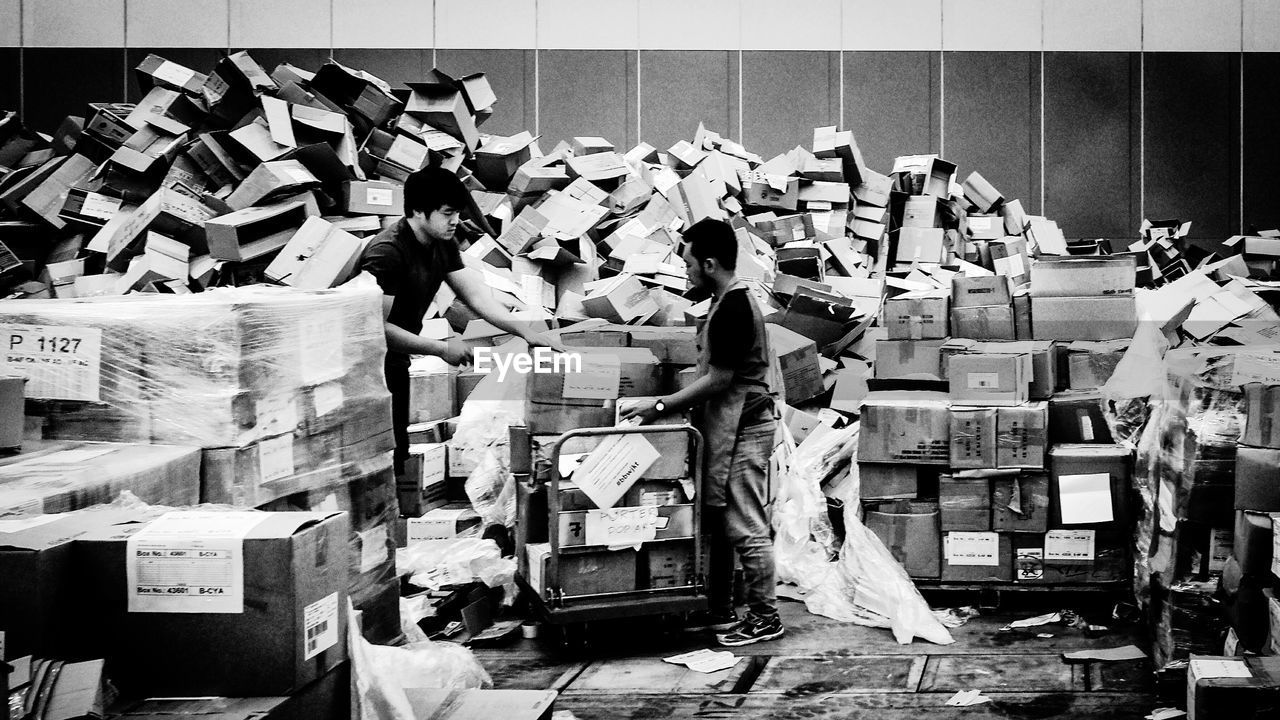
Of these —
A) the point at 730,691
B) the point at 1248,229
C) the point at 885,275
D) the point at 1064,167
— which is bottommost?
the point at 730,691

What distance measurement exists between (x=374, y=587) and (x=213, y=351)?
0.75 meters

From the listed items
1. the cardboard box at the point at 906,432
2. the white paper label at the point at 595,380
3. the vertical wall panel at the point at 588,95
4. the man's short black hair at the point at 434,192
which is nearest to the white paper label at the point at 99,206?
the man's short black hair at the point at 434,192

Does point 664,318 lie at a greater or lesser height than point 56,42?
lesser

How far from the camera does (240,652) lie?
167cm

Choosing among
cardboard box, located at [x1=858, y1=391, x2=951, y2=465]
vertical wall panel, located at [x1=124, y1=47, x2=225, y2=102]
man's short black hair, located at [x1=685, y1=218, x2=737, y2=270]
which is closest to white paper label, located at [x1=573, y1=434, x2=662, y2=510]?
man's short black hair, located at [x1=685, y1=218, x2=737, y2=270]

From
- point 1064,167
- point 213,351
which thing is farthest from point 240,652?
point 1064,167

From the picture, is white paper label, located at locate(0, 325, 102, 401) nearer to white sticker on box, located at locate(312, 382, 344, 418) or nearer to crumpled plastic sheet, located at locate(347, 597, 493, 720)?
white sticker on box, located at locate(312, 382, 344, 418)

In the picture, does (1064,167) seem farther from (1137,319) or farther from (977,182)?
(1137,319)

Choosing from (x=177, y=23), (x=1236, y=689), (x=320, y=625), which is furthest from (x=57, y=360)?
(x=177, y=23)

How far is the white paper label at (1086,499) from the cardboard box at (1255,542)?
1.26m

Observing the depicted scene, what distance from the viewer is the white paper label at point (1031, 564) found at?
13.9ft

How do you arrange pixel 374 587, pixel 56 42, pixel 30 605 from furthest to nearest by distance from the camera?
pixel 56 42 → pixel 374 587 → pixel 30 605

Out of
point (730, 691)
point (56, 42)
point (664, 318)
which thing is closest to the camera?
point (730, 691)

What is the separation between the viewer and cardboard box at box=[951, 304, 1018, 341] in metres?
5.09
